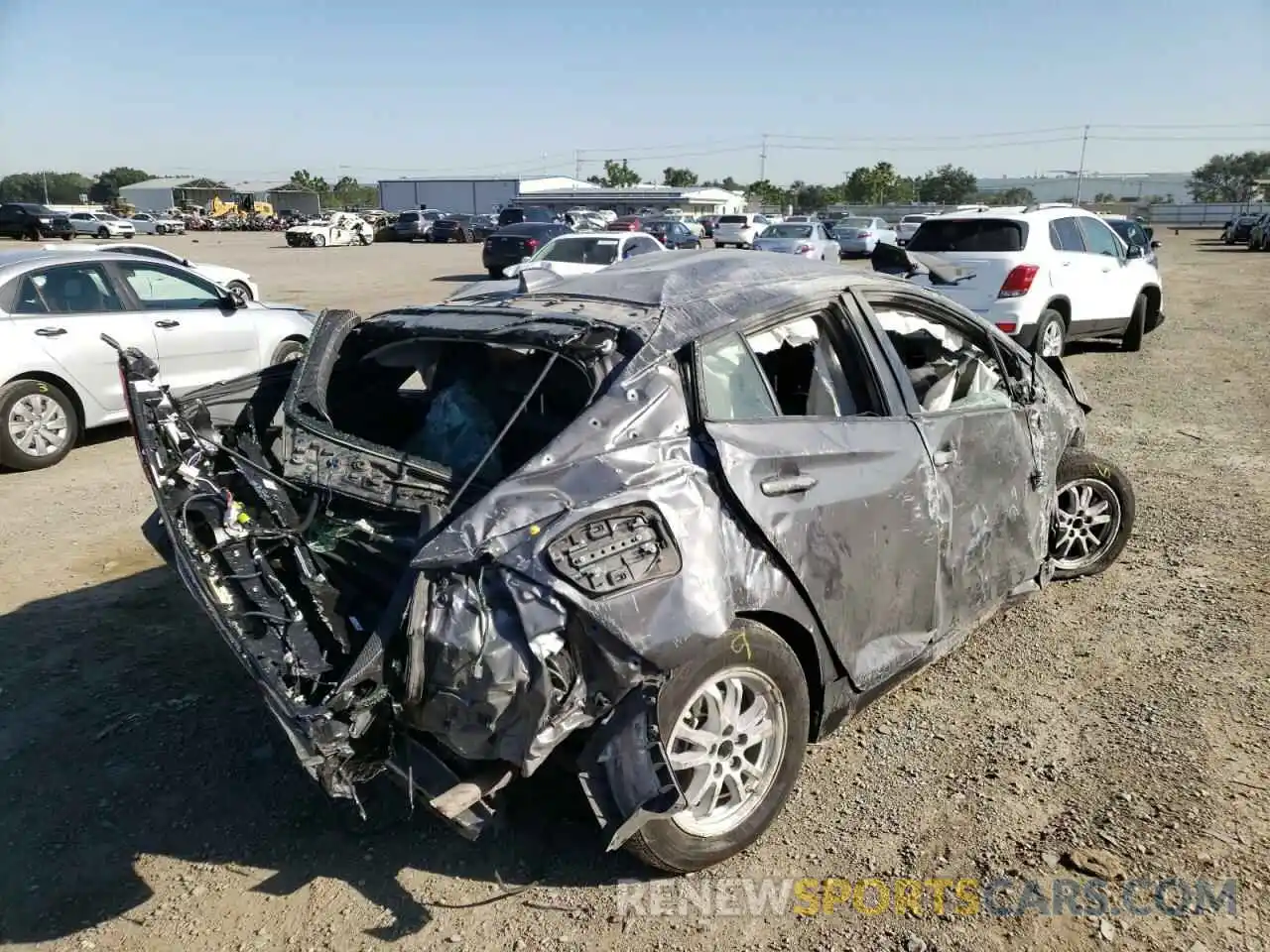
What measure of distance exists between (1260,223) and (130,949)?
4696 centimetres

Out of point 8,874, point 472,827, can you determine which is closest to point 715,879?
point 472,827

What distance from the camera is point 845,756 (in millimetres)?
3510

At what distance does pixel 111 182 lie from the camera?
433ft

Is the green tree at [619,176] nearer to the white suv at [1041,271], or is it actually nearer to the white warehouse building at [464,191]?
the white warehouse building at [464,191]

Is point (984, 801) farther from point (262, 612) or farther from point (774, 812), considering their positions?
point (262, 612)

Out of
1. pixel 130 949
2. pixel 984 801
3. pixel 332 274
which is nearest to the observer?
pixel 130 949

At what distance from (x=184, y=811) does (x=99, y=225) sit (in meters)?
49.5

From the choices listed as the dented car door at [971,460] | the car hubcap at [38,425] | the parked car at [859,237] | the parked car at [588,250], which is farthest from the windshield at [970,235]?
the parked car at [859,237]

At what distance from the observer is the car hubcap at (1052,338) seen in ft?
34.1

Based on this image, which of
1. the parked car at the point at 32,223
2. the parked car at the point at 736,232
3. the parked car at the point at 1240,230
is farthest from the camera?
the parked car at the point at 32,223

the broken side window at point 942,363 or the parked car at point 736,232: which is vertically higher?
the broken side window at point 942,363

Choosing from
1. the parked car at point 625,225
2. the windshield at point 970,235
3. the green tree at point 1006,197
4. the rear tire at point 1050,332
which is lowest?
the rear tire at point 1050,332

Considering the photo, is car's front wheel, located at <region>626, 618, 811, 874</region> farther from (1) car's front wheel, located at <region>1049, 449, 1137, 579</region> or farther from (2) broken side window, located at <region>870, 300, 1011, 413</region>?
(1) car's front wheel, located at <region>1049, 449, 1137, 579</region>

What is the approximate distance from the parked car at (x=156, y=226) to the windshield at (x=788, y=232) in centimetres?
3943
